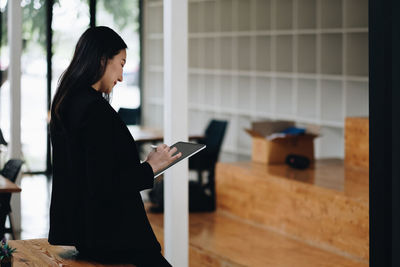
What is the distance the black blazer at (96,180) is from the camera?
2.36 metres

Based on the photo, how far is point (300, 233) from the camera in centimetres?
521

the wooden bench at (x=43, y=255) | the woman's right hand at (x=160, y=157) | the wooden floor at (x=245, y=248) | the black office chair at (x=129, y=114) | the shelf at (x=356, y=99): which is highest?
the shelf at (x=356, y=99)

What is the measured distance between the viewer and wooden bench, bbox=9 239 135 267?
2637 mm

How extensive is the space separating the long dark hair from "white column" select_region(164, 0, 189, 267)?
1403 mm

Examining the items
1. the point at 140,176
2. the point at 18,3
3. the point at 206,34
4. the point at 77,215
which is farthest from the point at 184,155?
the point at 206,34

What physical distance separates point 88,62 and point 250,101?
701 centimetres

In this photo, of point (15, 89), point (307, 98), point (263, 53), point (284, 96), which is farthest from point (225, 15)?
point (15, 89)

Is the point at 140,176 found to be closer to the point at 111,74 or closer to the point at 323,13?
the point at 111,74

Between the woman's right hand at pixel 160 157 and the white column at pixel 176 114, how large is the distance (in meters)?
1.28

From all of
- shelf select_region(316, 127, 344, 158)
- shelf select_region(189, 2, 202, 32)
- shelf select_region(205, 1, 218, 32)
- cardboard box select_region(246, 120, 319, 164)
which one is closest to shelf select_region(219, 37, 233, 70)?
shelf select_region(205, 1, 218, 32)

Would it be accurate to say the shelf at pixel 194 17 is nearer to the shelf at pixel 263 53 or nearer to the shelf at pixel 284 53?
the shelf at pixel 263 53

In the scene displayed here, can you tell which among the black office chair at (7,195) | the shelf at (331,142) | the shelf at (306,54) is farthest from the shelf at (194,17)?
the black office chair at (7,195)

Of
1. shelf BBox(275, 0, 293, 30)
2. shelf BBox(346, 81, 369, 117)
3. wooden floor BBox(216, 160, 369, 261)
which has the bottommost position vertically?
wooden floor BBox(216, 160, 369, 261)

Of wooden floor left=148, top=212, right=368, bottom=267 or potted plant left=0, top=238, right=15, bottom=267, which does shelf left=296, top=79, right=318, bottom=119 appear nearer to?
wooden floor left=148, top=212, right=368, bottom=267
